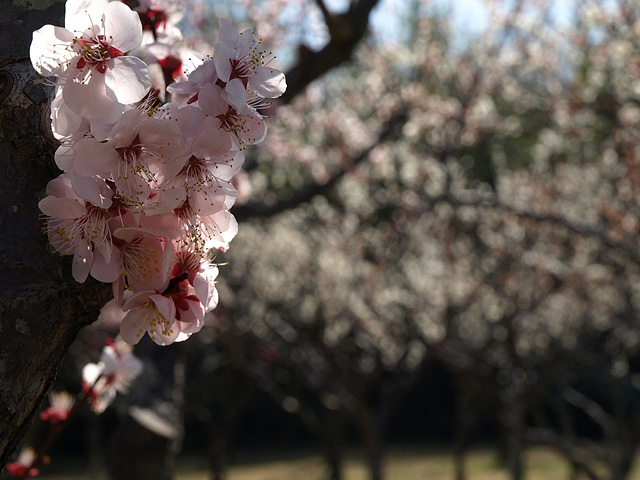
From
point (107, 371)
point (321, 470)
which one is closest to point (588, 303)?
point (321, 470)

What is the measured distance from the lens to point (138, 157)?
818 mm

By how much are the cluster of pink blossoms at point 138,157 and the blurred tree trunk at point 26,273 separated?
34 millimetres

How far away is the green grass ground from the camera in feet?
43.6

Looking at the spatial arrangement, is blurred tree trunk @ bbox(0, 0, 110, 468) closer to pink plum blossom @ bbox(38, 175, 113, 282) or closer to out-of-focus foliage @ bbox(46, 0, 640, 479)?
pink plum blossom @ bbox(38, 175, 113, 282)

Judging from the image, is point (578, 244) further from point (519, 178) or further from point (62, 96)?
point (62, 96)

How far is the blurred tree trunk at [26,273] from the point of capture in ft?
2.63

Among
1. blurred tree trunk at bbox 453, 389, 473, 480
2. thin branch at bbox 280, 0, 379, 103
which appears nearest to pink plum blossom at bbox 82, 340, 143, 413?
thin branch at bbox 280, 0, 379, 103

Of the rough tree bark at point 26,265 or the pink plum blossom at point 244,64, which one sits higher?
the pink plum blossom at point 244,64

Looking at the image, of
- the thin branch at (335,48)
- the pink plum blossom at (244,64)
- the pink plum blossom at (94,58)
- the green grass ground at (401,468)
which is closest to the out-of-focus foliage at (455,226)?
the thin branch at (335,48)

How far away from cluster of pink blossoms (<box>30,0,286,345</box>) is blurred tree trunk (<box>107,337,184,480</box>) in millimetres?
2751

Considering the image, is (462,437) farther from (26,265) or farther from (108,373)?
(26,265)

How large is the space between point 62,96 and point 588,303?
9616mm

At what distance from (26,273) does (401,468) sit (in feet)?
46.9

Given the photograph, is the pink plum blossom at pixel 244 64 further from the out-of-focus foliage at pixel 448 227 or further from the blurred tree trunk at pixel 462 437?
the blurred tree trunk at pixel 462 437
